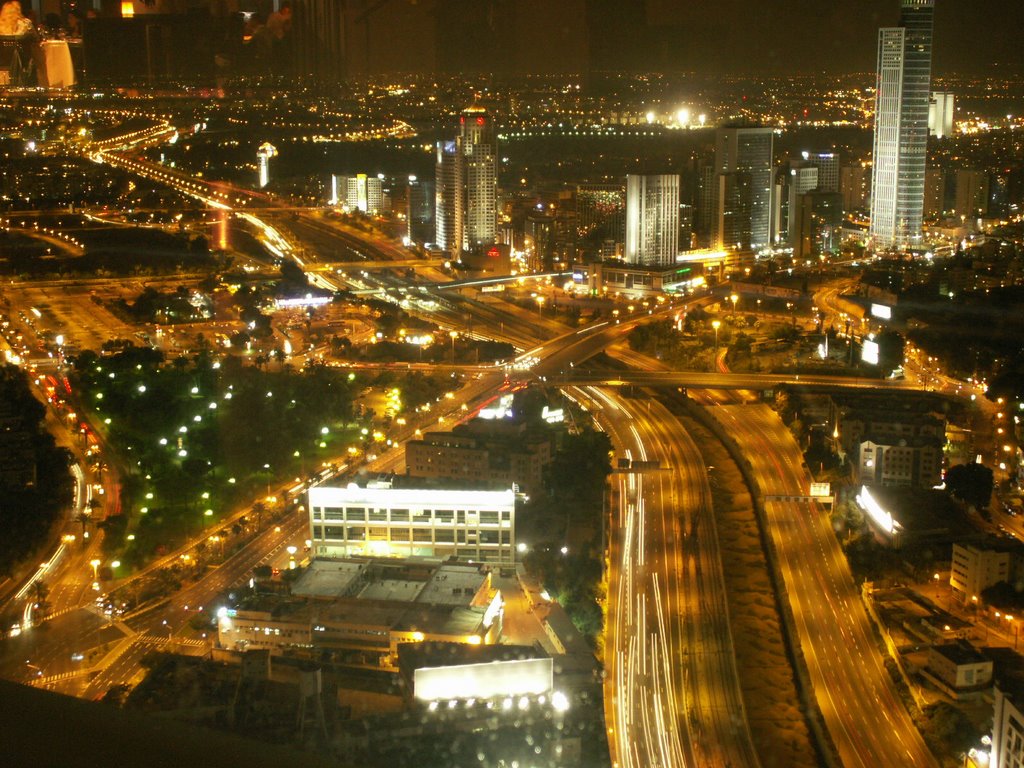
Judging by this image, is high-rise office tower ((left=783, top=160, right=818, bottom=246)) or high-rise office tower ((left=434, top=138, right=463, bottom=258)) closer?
high-rise office tower ((left=434, top=138, right=463, bottom=258))

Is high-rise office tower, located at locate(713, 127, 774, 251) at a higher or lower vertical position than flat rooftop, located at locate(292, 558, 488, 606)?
higher

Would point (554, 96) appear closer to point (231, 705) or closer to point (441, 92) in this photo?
point (441, 92)

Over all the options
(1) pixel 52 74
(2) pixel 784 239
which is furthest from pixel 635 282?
(1) pixel 52 74


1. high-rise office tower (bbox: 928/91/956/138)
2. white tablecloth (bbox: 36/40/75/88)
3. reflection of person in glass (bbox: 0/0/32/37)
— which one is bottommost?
high-rise office tower (bbox: 928/91/956/138)

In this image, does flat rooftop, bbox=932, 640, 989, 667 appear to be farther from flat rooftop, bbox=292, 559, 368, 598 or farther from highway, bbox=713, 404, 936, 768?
flat rooftop, bbox=292, 559, 368, 598

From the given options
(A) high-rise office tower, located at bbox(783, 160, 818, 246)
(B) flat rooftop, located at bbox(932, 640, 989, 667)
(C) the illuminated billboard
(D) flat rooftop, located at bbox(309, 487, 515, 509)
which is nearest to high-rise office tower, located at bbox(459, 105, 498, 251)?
(A) high-rise office tower, located at bbox(783, 160, 818, 246)

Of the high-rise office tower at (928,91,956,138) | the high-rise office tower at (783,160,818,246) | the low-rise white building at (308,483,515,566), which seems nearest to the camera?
the low-rise white building at (308,483,515,566)

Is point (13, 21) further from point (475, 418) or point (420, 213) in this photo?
point (420, 213)
